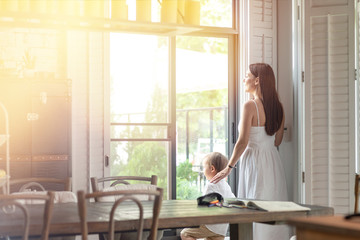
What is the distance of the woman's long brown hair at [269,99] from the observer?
4.98m

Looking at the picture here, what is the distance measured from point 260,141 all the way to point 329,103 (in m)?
0.77

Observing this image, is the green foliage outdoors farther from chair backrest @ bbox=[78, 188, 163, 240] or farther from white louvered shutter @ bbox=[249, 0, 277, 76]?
chair backrest @ bbox=[78, 188, 163, 240]

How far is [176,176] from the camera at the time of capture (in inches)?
241

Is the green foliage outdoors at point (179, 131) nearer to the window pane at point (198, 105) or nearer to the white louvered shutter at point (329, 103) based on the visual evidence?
the window pane at point (198, 105)

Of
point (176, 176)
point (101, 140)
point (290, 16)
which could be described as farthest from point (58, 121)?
point (290, 16)

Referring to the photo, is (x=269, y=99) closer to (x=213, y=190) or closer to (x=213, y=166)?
(x=213, y=166)

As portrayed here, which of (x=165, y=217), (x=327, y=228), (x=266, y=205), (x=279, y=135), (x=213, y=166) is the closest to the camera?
(x=327, y=228)

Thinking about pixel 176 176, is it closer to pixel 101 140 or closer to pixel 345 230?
pixel 101 140

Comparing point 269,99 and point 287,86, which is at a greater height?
point 287,86

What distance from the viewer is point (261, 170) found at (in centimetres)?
499

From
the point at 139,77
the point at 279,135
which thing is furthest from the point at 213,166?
the point at 139,77

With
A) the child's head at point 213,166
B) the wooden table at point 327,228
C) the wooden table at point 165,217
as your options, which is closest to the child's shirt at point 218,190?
the child's head at point 213,166

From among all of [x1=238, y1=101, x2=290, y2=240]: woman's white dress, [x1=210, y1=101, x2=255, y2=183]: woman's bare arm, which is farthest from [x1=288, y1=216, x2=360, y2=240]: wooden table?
[x1=238, y1=101, x2=290, y2=240]: woman's white dress

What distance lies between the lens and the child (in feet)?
14.7
